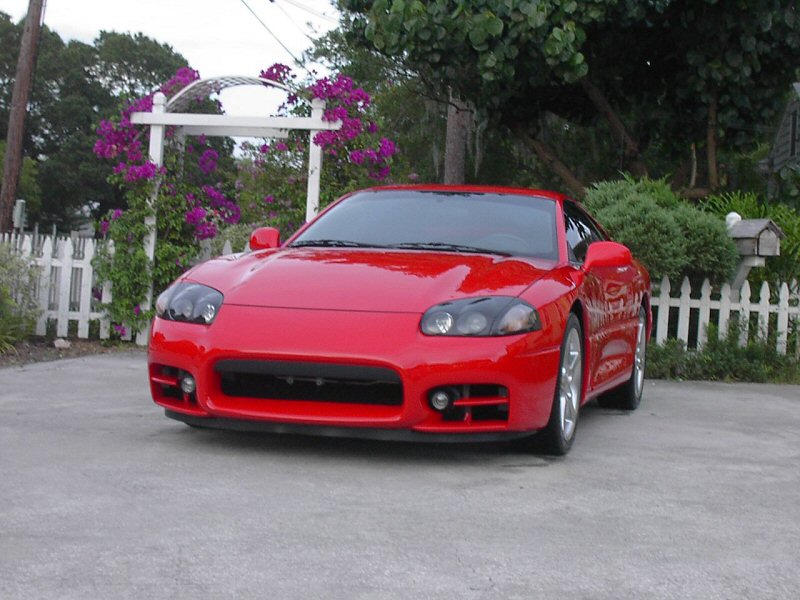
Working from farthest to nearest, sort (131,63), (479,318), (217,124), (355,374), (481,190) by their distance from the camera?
(131,63), (217,124), (481,190), (479,318), (355,374)

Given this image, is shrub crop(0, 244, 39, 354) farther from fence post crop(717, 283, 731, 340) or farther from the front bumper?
fence post crop(717, 283, 731, 340)

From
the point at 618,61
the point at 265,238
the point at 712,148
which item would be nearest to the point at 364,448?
the point at 265,238

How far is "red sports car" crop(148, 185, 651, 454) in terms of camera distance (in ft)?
16.4

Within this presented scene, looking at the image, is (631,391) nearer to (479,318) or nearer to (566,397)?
(566,397)

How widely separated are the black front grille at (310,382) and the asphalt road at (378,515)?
11.3 inches

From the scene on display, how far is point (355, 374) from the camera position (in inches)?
196

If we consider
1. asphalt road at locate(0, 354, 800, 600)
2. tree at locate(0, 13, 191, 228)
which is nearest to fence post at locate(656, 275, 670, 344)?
asphalt road at locate(0, 354, 800, 600)

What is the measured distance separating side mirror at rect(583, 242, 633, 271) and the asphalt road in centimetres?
94

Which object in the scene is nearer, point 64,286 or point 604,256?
point 604,256

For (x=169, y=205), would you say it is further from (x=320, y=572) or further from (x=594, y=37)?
(x=320, y=572)

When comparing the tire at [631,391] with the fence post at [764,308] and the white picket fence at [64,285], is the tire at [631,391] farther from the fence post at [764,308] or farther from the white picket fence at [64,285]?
the white picket fence at [64,285]

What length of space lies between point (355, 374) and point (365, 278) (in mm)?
585

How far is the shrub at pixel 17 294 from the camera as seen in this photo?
10086 mm

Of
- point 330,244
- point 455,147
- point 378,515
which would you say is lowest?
point 378,515
